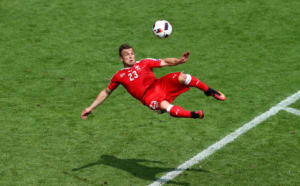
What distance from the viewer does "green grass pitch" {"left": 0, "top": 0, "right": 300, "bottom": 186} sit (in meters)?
11.4

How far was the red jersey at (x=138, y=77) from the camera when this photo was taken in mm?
11109

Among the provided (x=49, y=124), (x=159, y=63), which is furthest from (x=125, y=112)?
(x=159, y=63)

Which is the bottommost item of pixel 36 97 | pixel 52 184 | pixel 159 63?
pixel 52 184

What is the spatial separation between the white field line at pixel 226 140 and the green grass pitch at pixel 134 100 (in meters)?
0.15

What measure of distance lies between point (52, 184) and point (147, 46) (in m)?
7.25

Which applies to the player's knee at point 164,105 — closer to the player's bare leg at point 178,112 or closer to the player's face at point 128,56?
the player's bare leg at point 178,112

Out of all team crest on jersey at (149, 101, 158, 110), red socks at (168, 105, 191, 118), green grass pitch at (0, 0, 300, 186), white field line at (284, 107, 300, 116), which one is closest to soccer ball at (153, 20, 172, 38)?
team crest on jersey at (149, 101, 158, 110)

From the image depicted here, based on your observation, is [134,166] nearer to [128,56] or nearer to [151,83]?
[151,83]

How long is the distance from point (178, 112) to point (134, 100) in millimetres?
4308

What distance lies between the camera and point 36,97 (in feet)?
47.7

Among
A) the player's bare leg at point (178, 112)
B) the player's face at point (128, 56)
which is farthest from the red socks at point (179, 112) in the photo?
the player's face at point (128, 56)

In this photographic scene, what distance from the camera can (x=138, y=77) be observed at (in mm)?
11117

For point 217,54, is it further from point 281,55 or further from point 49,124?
point 49,124

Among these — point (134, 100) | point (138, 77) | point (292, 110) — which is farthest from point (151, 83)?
point (292, 110)
